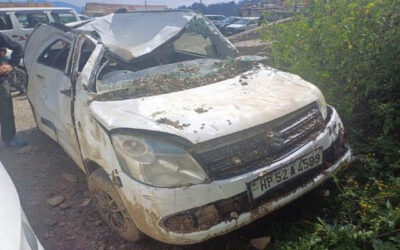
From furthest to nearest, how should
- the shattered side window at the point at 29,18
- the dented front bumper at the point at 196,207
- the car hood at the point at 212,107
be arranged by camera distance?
the shattered side window at the point at 29,18 < the car hood at the point at 212,107 < the dented front bumper at the point at 196,207

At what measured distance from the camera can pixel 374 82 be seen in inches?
123

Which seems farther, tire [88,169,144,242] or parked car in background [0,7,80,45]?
parked car in background [0,7,80,45]

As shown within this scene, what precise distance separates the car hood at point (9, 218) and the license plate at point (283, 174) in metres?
1.18

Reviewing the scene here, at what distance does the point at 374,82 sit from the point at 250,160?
1.84 meters

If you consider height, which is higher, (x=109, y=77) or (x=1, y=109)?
(x=109, y=77)

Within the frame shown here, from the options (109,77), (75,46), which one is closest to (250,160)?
(109,77)

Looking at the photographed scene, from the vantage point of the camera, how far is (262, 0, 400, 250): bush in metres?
2.20

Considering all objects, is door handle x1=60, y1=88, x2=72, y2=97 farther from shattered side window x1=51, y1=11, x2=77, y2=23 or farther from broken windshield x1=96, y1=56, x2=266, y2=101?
shattered side window x1=51, y1=11, x2=77, y2=23

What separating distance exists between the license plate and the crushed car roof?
1.90m

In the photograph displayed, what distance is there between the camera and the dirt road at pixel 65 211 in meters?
2.39

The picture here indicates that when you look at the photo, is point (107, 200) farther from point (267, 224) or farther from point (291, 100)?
point (291, 100)

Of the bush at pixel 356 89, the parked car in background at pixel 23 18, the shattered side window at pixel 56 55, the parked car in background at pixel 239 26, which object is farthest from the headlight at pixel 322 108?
the parked car in background at pixel 239 26

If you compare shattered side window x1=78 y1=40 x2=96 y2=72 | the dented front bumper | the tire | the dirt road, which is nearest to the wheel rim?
the tire

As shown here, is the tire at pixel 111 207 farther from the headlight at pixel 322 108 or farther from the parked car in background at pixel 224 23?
the parked car in background at pixel 224 23
